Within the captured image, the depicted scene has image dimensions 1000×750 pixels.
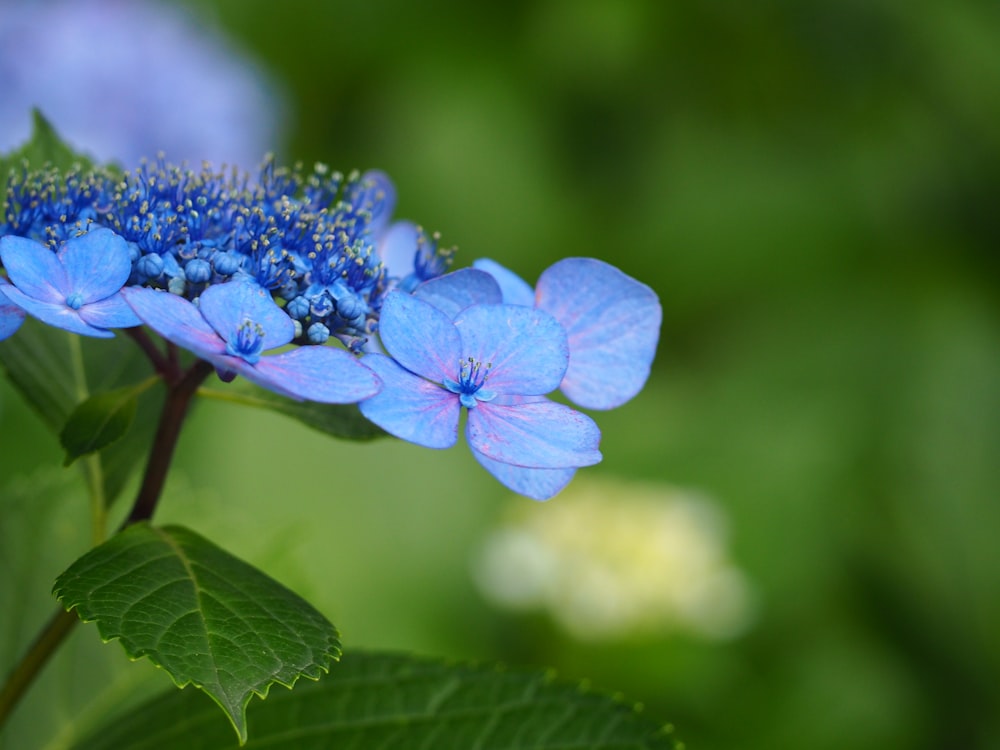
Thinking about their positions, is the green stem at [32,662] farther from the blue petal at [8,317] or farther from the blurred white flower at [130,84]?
the blurred white flower at [130,84]

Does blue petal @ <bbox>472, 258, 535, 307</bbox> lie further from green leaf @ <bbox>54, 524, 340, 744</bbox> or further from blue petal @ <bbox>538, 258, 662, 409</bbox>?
green leaf @ <bbox>54, 524, 340, 744</bbox>

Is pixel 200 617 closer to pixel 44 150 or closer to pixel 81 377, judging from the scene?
pixel 81 377

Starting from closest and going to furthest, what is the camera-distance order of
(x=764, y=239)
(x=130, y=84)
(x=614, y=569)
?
(x=614, y=569) < (x=130, y=84) < (x=764, y=239)

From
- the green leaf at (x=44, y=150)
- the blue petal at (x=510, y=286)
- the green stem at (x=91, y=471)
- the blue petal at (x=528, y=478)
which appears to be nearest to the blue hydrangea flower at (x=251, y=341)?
the blue petal at (x=528, y=478)

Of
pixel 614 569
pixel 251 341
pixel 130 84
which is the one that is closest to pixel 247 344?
pixel 251 341

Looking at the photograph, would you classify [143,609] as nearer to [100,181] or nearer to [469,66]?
[100,181]
